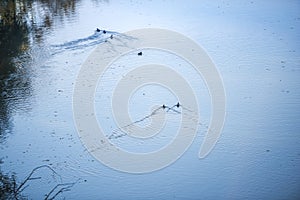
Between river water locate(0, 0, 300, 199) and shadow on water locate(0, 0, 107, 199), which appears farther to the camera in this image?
shadow on water locate(0, 0, 107, 199)

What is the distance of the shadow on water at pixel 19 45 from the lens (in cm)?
735

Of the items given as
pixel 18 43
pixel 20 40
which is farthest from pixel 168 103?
pixel 20 40

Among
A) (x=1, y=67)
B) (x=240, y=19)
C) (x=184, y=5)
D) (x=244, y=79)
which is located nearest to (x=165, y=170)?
(x=244, y=79)

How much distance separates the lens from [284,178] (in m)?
5.85

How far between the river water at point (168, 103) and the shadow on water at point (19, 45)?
0.03 m

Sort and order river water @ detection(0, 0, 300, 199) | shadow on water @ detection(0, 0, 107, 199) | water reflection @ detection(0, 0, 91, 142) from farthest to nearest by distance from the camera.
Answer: water reflection @ detection(0, 0, 91, 142)
shadow on water @ detection(0, 0, 107, 199)
river water @ detection(0, 0, 300, 199)

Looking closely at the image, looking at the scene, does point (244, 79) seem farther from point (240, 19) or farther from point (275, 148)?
point (240, 19)

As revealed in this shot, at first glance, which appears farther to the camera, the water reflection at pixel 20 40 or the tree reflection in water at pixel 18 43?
the water reflection at pixel 20 40

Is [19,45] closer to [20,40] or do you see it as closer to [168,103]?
[20,40]

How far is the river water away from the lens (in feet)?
19.0

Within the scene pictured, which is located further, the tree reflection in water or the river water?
the tree reflection in water

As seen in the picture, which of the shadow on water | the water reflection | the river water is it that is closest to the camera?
the river water

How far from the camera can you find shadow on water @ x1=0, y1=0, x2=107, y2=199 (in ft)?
24.1

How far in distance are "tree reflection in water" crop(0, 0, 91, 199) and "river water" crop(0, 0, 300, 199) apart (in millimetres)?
32
